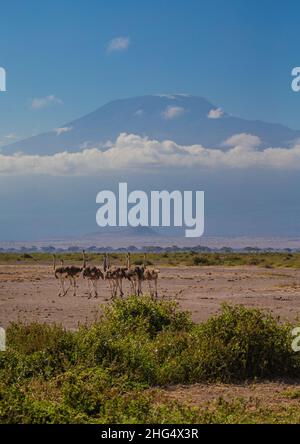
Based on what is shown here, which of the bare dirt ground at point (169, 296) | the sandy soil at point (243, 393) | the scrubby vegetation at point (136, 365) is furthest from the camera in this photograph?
the bare dirt ground at point (169, 296)

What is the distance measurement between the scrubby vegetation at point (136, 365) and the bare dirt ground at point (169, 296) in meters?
4.29

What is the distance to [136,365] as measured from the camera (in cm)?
1477

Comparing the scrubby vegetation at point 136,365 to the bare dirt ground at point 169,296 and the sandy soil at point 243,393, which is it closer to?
the sandy soil at point 243,393

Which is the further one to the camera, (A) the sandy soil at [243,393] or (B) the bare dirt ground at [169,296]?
(B) the bare dirt ground at [169,296]

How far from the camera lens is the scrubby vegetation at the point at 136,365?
1186cm

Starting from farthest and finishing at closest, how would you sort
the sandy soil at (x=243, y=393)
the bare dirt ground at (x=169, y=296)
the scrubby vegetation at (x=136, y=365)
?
the bare dirt ground at (x=169, y=296) → the sandy soil at (x=243, y=393) → the scrubby vegetation at (x=136, y=365)

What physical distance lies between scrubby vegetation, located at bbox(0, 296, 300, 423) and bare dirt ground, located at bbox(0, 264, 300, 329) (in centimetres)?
429

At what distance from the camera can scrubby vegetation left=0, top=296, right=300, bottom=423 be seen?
38.9 feet

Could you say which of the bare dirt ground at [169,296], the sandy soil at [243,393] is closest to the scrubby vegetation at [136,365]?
the sandy soil at [243,393]

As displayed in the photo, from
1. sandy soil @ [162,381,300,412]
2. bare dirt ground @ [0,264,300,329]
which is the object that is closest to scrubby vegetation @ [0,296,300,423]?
sandy soil @ [162,381,300,412]

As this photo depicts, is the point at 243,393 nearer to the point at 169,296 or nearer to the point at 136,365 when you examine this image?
the point at 136,365
